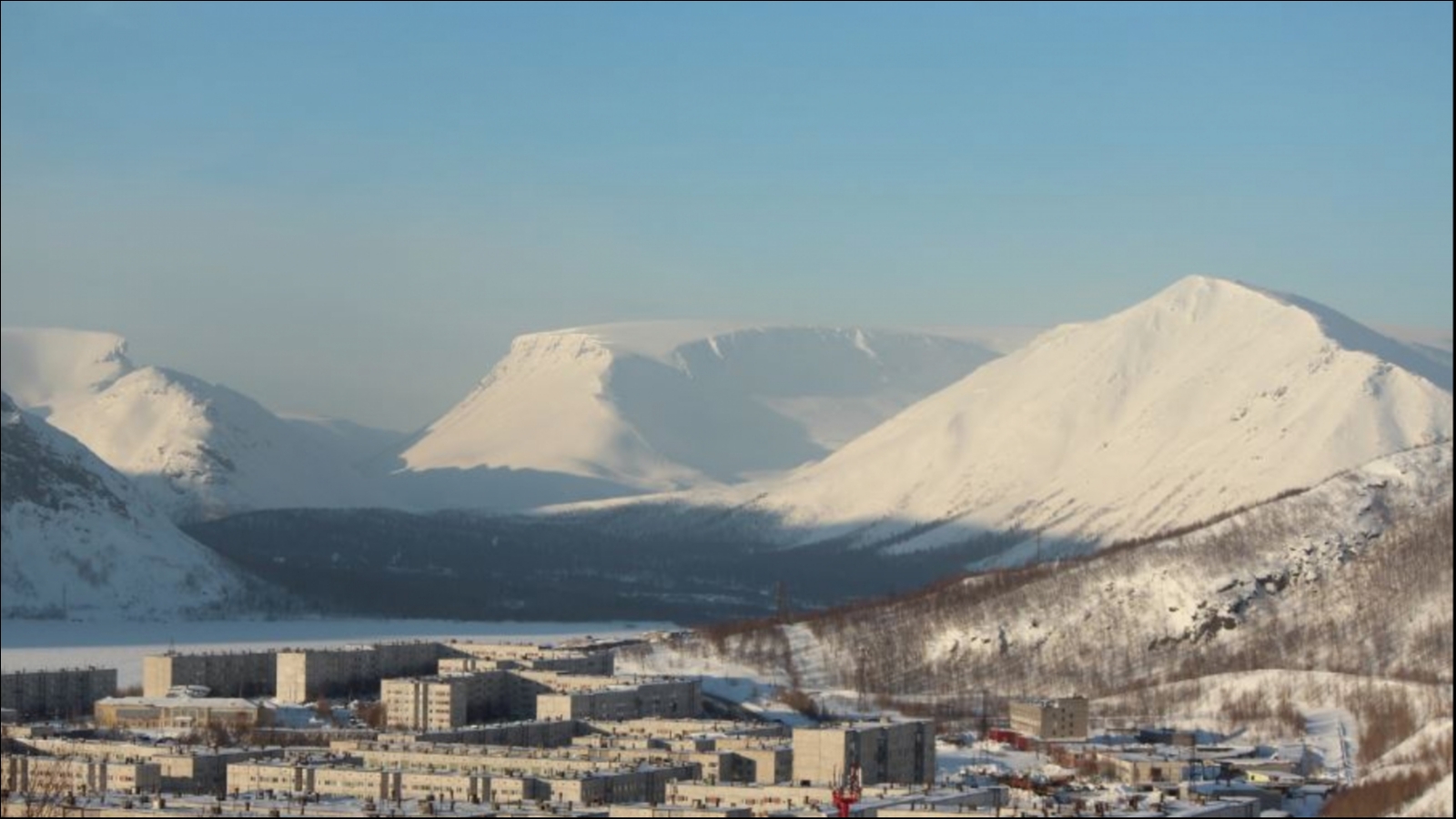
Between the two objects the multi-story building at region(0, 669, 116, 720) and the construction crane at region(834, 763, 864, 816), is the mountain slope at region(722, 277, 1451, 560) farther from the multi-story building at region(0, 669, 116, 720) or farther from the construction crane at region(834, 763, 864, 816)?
the construction crane at region(834, 763, 864, 816)

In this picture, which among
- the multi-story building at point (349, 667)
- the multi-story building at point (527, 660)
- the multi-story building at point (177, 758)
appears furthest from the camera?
the multi-story building at point (527, 660)

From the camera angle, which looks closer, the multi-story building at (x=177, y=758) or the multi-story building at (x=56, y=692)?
the multi-story building at (x=177, y=758)

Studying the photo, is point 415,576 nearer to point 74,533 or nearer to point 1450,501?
point 74,533

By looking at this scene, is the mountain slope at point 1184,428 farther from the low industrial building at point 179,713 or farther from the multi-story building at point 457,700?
the low industrial building at point 179,713

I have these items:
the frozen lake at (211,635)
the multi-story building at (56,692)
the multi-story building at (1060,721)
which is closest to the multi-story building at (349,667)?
the multi-story building at (56,692)

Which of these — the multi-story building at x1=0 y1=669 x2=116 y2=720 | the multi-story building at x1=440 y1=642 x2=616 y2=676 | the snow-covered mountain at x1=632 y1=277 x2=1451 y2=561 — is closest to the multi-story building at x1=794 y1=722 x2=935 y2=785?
the multi-story building at x1=440 y1=642 x2=616 y2=676

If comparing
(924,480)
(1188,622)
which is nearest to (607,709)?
(1188,622)
